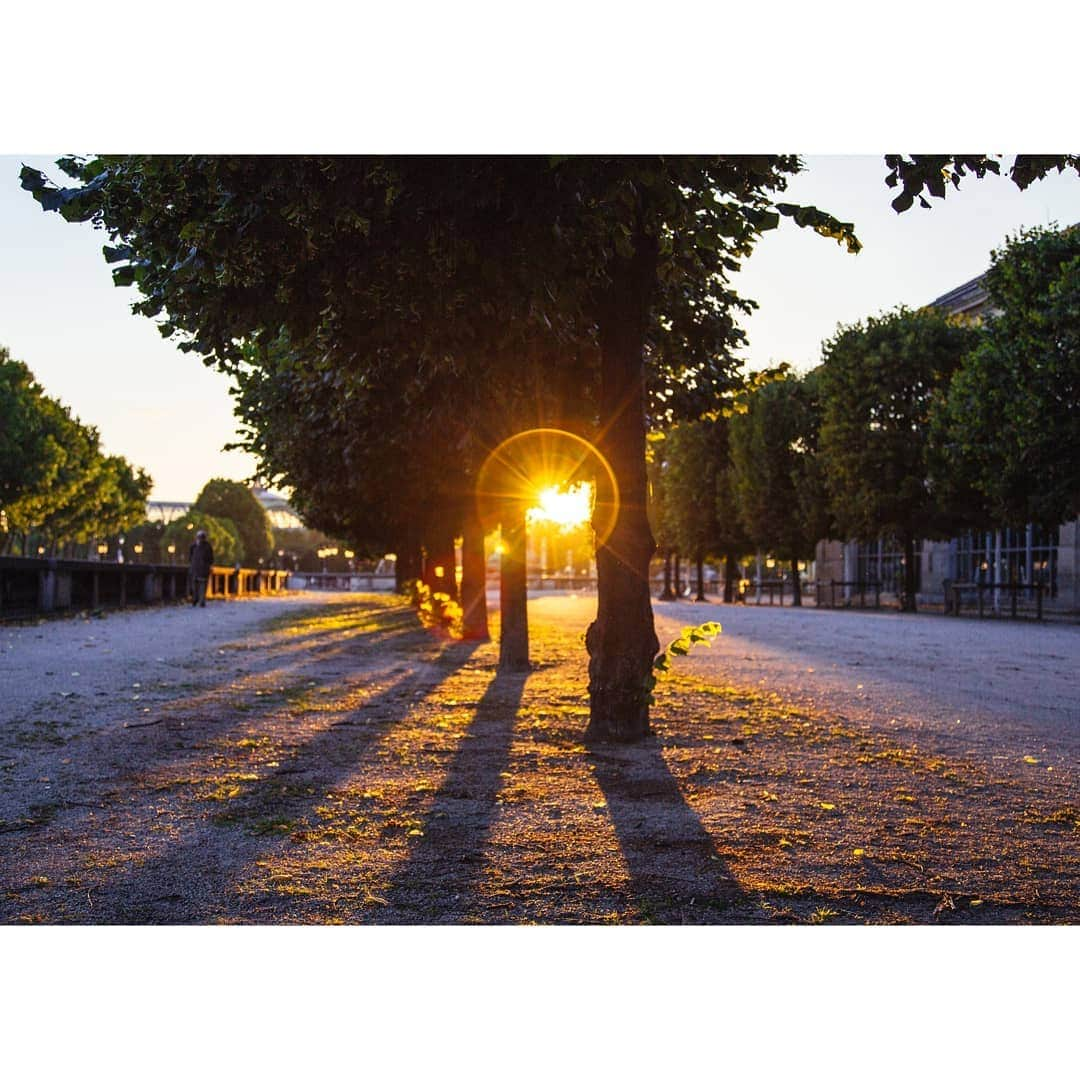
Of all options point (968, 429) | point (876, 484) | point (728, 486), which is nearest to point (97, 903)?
point (968, 429)

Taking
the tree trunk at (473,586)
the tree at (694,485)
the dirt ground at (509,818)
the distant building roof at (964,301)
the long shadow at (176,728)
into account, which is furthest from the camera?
the tree at (694,485)

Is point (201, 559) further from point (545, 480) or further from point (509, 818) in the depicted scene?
point (509, 818)

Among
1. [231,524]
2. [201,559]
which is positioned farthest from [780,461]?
[231,524]

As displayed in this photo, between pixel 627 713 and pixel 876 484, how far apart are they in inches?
1123

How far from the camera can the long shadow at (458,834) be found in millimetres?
3883

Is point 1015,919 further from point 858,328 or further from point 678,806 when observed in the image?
point 858,328

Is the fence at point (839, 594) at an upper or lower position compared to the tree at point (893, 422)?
lower

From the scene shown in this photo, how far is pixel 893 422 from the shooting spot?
34656 millimetres

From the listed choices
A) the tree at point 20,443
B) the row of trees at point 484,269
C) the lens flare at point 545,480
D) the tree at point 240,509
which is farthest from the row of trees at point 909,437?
the tree at point 240,509

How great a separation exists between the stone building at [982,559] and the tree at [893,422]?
5.36 feet

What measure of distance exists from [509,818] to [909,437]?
3137 centimetres

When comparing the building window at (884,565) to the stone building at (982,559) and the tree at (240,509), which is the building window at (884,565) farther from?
the tree at (240,509)

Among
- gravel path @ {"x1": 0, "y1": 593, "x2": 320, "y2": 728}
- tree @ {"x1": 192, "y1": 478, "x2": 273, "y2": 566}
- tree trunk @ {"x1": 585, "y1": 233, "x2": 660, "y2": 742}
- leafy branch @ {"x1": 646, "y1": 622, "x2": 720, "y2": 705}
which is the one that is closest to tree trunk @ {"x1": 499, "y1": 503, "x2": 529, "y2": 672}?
gravel path @ {"x1": 0, "y1": 593, "x2": 320, "y2": 728}

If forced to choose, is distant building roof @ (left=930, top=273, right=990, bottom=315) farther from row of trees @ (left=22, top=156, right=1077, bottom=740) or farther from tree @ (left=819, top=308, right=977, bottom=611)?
A: row of trees @ (left=22, top=156, right=1077, bottom=740)
